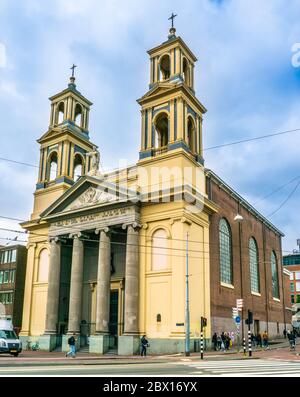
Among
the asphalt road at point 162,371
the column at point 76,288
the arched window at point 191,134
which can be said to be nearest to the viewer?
the asphalt road at point 162,371

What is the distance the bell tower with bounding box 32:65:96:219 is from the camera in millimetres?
45500

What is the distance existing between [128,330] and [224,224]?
1442cm

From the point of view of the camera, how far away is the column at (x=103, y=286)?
113ft

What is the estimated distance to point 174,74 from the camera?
1544 inches

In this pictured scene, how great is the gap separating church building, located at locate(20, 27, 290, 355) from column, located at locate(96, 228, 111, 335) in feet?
A: 0.26

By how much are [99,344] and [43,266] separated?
12303mm

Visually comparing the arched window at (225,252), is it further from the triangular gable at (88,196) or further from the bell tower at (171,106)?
the triangular gable at (88,196)

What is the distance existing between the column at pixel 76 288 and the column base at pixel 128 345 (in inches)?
215

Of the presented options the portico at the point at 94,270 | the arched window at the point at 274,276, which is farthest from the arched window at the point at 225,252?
the arched window at the point at 274,276

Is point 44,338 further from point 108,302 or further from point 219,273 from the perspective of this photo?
point 219,273

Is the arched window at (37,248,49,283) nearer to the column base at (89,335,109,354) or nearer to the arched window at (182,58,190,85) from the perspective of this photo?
the column base at (89,335,109,354)

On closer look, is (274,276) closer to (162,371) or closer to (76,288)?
(76,288)

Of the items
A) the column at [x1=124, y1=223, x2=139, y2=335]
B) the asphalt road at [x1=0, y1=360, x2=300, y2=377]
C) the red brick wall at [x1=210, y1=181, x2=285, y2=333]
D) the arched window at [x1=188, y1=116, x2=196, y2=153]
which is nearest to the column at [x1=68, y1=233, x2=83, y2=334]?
the column at [x1=124, y1=223, x2=139, y2=335]
